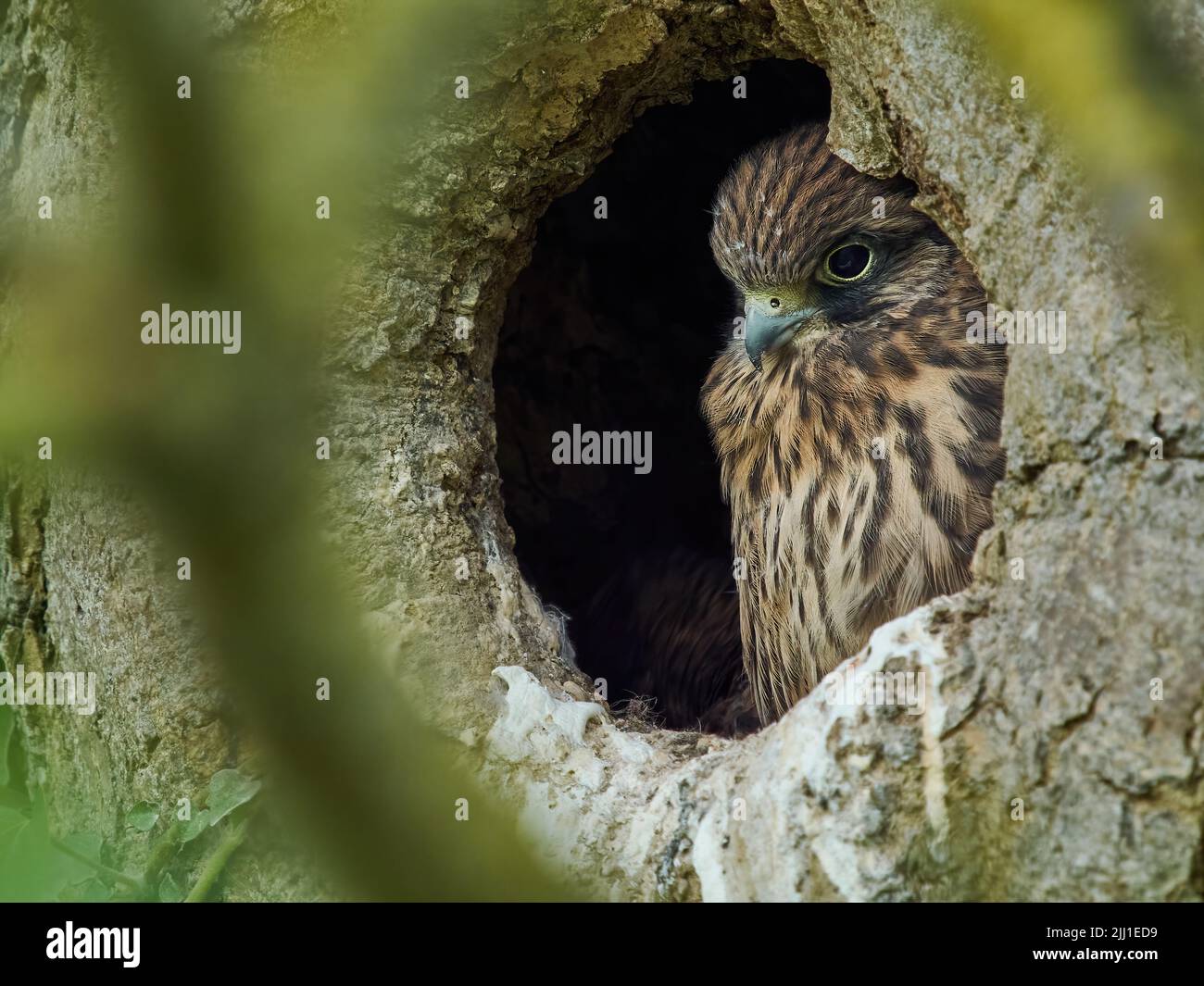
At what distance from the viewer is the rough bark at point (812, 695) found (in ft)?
6.31

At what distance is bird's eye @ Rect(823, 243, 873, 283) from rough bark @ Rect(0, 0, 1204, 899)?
1.66 feet

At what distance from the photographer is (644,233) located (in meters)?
4.99

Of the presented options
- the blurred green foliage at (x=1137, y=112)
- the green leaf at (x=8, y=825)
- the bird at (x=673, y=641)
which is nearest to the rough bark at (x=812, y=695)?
the blurred green foliage at (x=1137, y=112)

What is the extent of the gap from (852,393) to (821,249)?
15.0 inches

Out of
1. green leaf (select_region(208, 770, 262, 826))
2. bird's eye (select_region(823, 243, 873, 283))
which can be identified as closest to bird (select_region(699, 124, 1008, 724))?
bird's eye (select_region(823, 243, 873, 283))

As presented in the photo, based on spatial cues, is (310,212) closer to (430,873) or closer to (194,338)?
(194,338)

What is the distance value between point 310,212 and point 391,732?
3.95 feet

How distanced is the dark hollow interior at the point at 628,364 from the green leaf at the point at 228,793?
1.83m

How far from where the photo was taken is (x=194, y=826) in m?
2.84

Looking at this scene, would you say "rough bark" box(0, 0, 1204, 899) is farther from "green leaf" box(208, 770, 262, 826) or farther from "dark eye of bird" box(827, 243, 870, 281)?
"dark eye of bird" box(827, 243, 870, 281)

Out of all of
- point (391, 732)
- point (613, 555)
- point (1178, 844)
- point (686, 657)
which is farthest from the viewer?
point (613, 555)

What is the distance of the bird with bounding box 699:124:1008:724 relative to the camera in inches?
118

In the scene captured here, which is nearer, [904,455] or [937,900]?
[937,900]

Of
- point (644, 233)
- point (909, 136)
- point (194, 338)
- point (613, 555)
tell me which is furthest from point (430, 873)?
point (644, 233)
